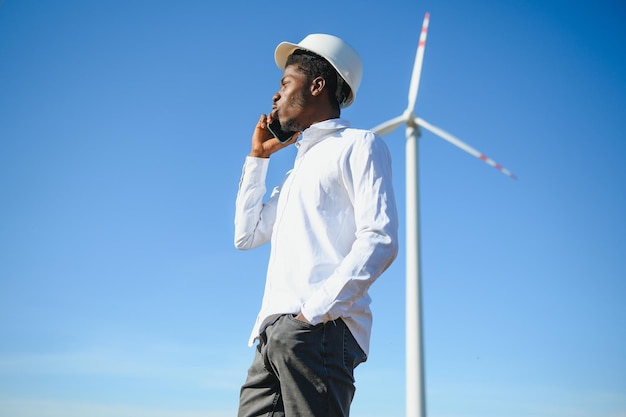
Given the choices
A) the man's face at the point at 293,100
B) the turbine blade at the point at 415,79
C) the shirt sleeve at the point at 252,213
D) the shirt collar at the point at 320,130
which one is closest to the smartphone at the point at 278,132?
the man's face at the point at 293,100

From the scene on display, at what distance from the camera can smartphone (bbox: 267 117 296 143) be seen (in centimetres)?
522

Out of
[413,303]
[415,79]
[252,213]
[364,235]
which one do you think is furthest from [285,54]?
[415,79]

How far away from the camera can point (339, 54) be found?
4895 mm

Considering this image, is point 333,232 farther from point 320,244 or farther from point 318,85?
point 318,85

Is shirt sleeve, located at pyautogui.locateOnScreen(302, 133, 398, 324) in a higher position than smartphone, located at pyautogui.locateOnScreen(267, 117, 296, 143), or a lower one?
lower

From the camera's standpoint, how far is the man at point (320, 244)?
375cm

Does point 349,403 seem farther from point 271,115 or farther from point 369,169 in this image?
point 271,115

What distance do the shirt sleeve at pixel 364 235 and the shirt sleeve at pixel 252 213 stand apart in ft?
3.66

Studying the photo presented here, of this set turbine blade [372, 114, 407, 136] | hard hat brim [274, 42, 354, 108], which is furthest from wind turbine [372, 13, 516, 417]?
hard hat brim [274, 42, 354, 108]

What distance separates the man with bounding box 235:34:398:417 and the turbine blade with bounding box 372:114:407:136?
17968 millimetres

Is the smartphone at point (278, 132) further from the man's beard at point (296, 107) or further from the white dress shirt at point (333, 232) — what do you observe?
the white dress shirt at point (333, 232)

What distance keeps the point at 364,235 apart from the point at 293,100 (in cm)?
148

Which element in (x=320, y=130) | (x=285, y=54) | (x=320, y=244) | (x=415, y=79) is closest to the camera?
(x=320, y=244)

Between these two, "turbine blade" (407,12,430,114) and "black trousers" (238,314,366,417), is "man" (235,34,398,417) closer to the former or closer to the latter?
"black trousers" (238,314,366,417)
